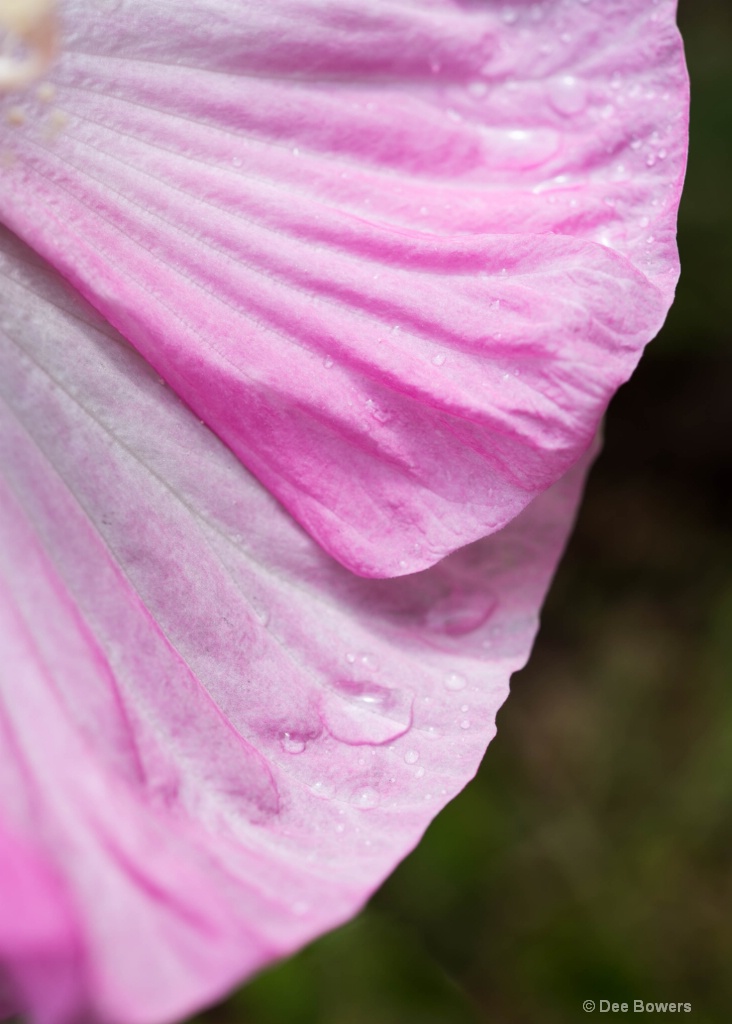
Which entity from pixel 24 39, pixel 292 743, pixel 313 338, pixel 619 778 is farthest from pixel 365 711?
pixel 619 778

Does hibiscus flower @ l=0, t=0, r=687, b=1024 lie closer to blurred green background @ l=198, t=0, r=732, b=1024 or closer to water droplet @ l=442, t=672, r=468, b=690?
water droplet @ l=442, t=672, r=468, b=690

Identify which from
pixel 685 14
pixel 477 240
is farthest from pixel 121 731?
pixel 685 14

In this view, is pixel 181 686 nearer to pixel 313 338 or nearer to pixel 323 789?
pixel 323 789

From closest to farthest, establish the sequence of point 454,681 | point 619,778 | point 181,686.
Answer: point 181,686 < point 454,681 < point 619,778

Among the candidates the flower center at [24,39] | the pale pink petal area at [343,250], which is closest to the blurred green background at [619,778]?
the pale pink petal area at [343,250]

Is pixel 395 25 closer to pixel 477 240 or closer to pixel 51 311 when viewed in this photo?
pixel 477 240

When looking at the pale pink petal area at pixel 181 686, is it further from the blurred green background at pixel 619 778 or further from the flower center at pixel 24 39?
the blurred green background at pixel 619 778
